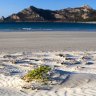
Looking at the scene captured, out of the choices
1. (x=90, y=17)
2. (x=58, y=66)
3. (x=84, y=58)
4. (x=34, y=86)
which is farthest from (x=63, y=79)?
(x=90, y=17)

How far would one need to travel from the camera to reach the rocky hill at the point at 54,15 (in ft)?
486

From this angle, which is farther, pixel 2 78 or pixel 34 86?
pixel 2 78

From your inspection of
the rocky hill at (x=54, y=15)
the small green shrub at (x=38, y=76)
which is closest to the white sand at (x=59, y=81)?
the small green shrub at (x=38, y=76)

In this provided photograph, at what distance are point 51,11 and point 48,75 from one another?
486 ft

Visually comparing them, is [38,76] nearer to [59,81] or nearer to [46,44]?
[59,81]

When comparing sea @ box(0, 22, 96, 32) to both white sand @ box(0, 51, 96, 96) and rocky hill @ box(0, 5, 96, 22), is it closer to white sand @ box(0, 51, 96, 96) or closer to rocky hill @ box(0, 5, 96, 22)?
white sand @ box(0, 51, 96, 96)

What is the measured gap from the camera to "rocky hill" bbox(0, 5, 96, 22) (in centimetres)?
14812

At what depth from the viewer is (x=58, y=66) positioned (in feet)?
47.5

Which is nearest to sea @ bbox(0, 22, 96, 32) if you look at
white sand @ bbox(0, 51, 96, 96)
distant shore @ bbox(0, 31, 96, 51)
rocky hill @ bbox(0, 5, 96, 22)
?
distant shore @ bbox(0, 31, 96, 51)

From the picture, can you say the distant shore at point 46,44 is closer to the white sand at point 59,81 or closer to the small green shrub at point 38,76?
the white sand at point 59,81

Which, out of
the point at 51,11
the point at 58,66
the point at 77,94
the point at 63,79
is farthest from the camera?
the point at 51,11

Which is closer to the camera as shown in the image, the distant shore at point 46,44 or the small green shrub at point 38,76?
the small green shrub at point 38,76

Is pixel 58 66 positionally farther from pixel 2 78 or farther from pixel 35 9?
pixel 35 9

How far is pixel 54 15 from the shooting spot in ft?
519
